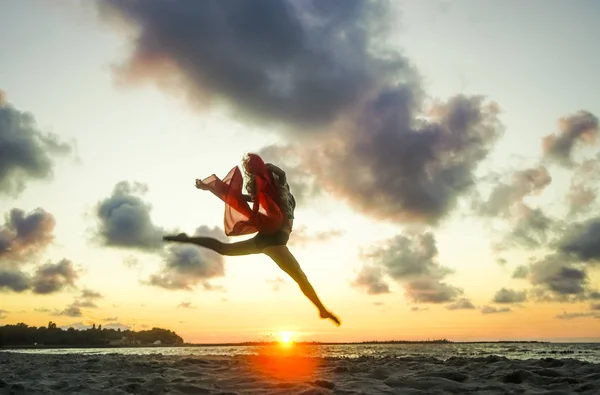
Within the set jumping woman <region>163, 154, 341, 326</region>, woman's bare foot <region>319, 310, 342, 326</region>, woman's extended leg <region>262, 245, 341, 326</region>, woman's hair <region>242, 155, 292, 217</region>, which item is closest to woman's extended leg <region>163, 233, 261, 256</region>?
jumping woman <region>163, 154, 341, 326</region>

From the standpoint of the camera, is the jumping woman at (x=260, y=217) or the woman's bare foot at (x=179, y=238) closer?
the jumping woman at (x=260, y=217)

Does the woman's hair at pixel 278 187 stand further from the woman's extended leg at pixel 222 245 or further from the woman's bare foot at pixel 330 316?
the woman's bare foot at pixel 330 316

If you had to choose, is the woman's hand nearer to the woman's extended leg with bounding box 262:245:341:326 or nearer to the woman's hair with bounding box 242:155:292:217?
the woman's hair with bounding box 242:155:292:217

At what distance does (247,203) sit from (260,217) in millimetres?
649

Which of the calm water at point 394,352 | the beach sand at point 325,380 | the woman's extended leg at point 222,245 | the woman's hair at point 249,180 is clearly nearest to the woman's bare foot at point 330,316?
the beach sand at point 325,380

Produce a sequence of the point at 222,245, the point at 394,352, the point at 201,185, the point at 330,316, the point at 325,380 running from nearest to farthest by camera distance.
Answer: the point at 325,380 → the point at 222,245 → the point at 330,316 → the point at 201,185 → the point at 394,352

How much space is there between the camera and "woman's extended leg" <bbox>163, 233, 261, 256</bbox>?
808 centimetres

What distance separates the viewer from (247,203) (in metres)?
8.42

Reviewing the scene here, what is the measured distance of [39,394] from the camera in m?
6.93

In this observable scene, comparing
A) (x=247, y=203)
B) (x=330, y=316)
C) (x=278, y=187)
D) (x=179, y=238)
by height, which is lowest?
(x=330, y=316)

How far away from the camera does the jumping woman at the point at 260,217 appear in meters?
7.89

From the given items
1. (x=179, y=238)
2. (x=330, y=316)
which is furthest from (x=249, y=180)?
(x=330, y=316)

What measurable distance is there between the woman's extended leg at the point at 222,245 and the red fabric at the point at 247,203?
305 mm

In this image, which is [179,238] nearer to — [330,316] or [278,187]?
[278,187]
